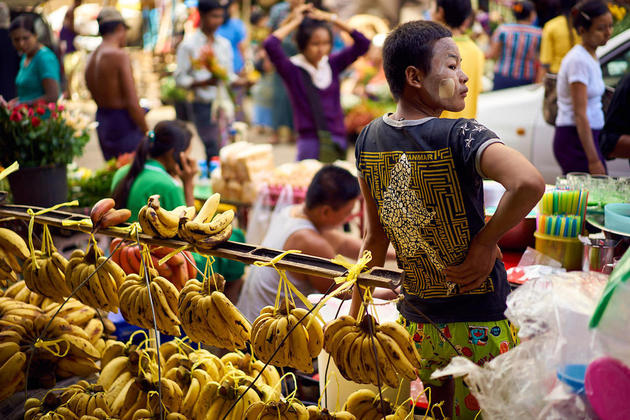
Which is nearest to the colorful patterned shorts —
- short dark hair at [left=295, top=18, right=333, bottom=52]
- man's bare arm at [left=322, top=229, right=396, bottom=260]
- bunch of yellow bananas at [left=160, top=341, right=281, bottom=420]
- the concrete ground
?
bunch of yellow bananas at [left=160, top=341, right=281, bottom=420]

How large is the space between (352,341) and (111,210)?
38.1 inches

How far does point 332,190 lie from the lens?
3.13 m

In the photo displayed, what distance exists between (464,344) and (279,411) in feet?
1.86

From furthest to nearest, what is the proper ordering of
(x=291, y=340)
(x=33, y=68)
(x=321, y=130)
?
(x=33, y=68) → (x=321, y=130) → (x=291, y=340)

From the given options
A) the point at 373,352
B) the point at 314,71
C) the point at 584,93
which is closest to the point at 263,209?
the point at 314,71

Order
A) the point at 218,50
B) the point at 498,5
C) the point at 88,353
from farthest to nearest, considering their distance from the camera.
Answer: the point at 498,5 < the point at 218,50 < the point at 88,353

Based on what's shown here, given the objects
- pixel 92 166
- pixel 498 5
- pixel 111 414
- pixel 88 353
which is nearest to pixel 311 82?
pixel 88 353

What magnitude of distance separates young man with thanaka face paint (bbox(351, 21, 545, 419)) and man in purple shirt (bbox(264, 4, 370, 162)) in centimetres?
330

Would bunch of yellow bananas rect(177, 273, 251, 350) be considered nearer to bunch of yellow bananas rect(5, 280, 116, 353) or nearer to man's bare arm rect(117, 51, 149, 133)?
bunch of yellow bananas rect(5, 280, 116, 353)

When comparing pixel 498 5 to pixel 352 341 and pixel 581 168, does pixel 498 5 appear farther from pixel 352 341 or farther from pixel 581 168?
pixel 352 341

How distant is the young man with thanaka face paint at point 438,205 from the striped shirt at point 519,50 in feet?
20.3

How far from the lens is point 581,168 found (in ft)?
14.7

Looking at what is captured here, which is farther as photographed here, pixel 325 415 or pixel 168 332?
pixel 168 332

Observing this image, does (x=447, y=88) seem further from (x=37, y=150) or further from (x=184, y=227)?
(x=37, y=150)
